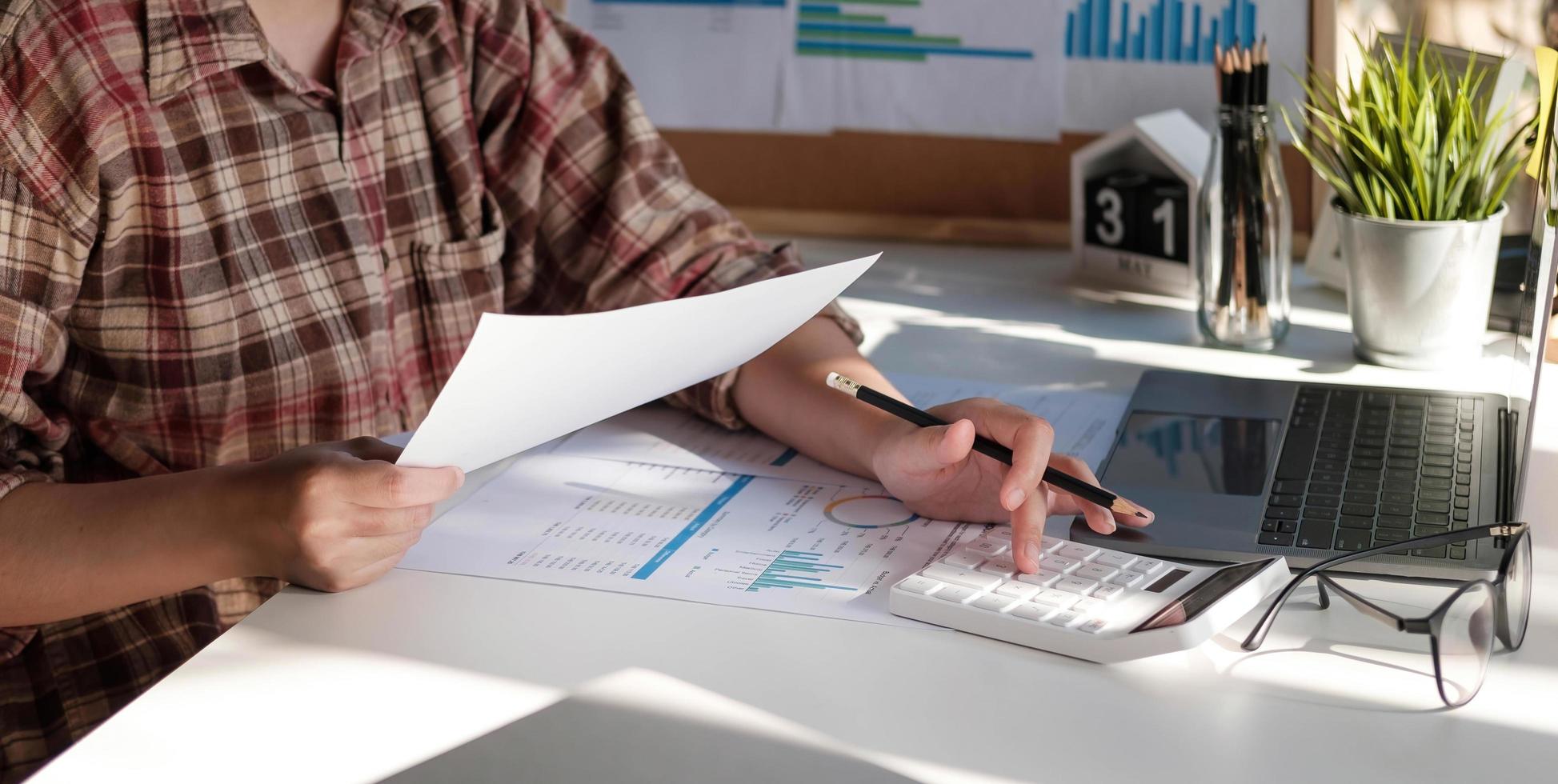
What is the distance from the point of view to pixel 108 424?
0.84 m

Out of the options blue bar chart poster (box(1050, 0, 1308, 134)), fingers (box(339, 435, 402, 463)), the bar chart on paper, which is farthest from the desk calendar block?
fingers (box(339, 435, 402, 463))

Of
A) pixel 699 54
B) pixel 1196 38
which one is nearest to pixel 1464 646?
pixel 1196 38

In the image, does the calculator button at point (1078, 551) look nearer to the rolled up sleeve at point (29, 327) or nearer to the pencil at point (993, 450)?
the pencil at point (993, 450)

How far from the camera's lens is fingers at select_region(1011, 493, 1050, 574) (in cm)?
64

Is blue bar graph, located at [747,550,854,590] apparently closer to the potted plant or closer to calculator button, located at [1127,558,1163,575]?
calculator button, located at [1127,558,1163,575]

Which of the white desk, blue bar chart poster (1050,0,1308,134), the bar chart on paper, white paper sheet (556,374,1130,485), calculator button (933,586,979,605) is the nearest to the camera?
the white desk

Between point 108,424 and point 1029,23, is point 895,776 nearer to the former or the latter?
point 108,424

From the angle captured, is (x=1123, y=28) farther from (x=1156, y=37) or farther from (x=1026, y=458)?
(x=1026, y=458)

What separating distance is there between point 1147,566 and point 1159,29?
0.91 m

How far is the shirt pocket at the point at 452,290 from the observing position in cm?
98

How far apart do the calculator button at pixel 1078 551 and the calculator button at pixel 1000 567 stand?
24 mm

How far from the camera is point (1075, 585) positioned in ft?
2.02

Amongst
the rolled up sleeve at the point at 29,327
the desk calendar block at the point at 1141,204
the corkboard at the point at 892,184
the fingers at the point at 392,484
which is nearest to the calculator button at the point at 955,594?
the fingers at the point at 392,484

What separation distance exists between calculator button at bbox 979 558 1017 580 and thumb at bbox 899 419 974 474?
6cm
